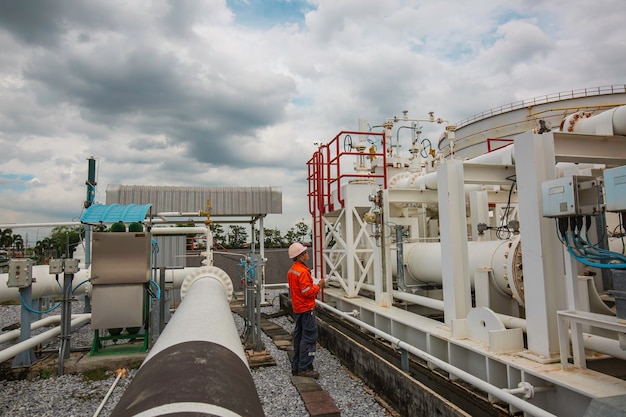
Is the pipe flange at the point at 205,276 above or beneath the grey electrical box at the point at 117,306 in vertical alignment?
above

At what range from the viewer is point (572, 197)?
3.23 m

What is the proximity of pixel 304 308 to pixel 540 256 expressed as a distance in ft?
10.4

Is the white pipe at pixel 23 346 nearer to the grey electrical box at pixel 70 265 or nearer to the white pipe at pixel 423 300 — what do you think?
the grey electrical box at pixel 70 265

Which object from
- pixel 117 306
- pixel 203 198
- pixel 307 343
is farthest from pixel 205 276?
pixel 203 198

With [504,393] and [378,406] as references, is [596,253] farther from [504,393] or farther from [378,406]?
[378,406]

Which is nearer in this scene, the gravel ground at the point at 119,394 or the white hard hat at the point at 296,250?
the gravel ground at the point at 119,394

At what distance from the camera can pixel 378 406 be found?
185 inches

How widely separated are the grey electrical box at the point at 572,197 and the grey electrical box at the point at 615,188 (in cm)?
29

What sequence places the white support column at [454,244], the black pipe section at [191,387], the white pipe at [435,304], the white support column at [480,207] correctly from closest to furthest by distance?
1. the black pipe section at [191,387]
2. the white pipe at [435,304]
3. the white support column at [454,244]
4. the white support column at [480,207]

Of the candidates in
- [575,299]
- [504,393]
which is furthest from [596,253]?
[504,393]

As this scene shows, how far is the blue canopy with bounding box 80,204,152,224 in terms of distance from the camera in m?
6.36

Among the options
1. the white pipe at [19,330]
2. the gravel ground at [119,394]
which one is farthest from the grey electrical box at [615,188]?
the white pipe at [19,330]

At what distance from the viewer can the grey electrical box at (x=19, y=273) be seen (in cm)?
599

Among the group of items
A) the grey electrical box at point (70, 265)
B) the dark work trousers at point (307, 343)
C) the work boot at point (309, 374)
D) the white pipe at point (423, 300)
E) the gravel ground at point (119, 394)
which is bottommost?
the gravel ground at point (119, 394)
